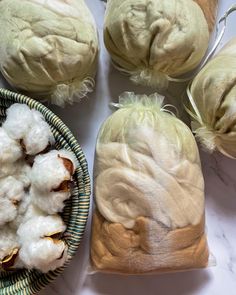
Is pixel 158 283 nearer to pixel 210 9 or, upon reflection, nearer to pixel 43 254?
pixel 43 254

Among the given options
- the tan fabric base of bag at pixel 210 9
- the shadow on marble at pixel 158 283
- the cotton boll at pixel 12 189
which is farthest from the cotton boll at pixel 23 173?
the tan fabric base of bag at pixel 210 9

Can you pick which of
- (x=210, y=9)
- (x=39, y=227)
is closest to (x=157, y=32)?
(x=210, y=9)

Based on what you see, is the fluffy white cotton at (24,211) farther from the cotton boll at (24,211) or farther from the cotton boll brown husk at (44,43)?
the cotton boll brown husk at (44,43)

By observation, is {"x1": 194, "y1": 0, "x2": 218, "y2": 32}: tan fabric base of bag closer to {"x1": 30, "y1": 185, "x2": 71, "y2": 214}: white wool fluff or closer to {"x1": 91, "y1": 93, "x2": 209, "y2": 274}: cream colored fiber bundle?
{"x1": 91, "y1": 93, "x2": 209, "y2": 274}: cream colored fiber bundle

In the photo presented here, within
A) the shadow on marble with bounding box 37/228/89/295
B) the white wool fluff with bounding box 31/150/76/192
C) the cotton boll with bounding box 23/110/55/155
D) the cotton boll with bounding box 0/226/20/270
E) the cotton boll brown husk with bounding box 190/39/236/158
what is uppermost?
the cotton boll brown husk with bounding box 190/39/236/158

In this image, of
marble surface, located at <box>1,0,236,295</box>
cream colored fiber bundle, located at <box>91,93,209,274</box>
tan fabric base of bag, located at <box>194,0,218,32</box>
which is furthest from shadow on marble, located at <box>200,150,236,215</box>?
tan fabric base of bag, located at <box>194,0,218,32</box>

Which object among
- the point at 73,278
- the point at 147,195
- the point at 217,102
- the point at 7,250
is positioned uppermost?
the point at 217,102
